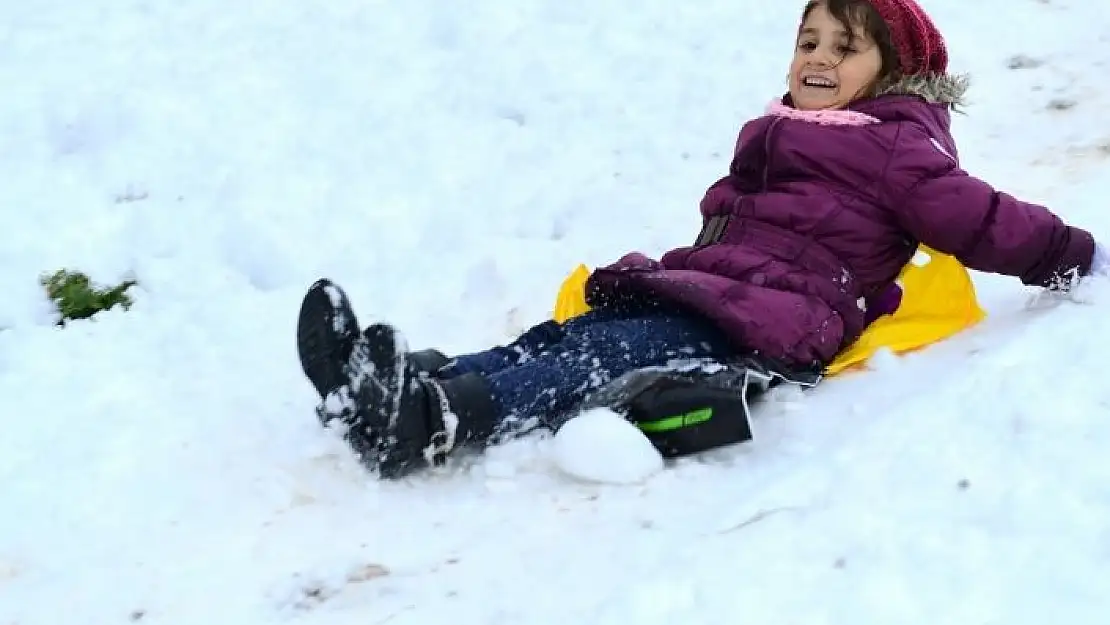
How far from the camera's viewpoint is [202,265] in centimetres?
374

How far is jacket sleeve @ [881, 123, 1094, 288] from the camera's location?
2877 mm

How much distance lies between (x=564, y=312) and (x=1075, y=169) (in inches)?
93.7

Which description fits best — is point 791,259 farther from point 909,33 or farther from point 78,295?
point 78,295

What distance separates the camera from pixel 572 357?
2.75 metres

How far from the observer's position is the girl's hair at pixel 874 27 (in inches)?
125

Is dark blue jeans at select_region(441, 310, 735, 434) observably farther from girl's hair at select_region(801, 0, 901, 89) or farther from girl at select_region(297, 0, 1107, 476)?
girl's hair at select_region(801, 0, 901, 89)

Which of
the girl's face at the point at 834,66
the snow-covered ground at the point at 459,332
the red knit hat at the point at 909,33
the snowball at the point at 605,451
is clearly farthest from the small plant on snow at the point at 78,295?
the red knit hat at the point at 909,33

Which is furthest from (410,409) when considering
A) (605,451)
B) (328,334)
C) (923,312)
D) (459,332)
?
(923,312)

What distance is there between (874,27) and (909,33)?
101 millimetres

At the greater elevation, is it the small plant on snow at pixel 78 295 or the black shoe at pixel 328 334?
the black shoe at pixel 328 334

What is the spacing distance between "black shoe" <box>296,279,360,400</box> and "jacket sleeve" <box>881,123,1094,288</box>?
155 cm

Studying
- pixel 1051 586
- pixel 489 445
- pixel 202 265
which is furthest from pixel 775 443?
pixel 202 265

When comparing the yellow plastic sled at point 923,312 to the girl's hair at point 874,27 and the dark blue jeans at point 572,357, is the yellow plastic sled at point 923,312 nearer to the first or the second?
the dark blue jeans at point 572,357

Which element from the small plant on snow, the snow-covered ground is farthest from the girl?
the small plant on snow
